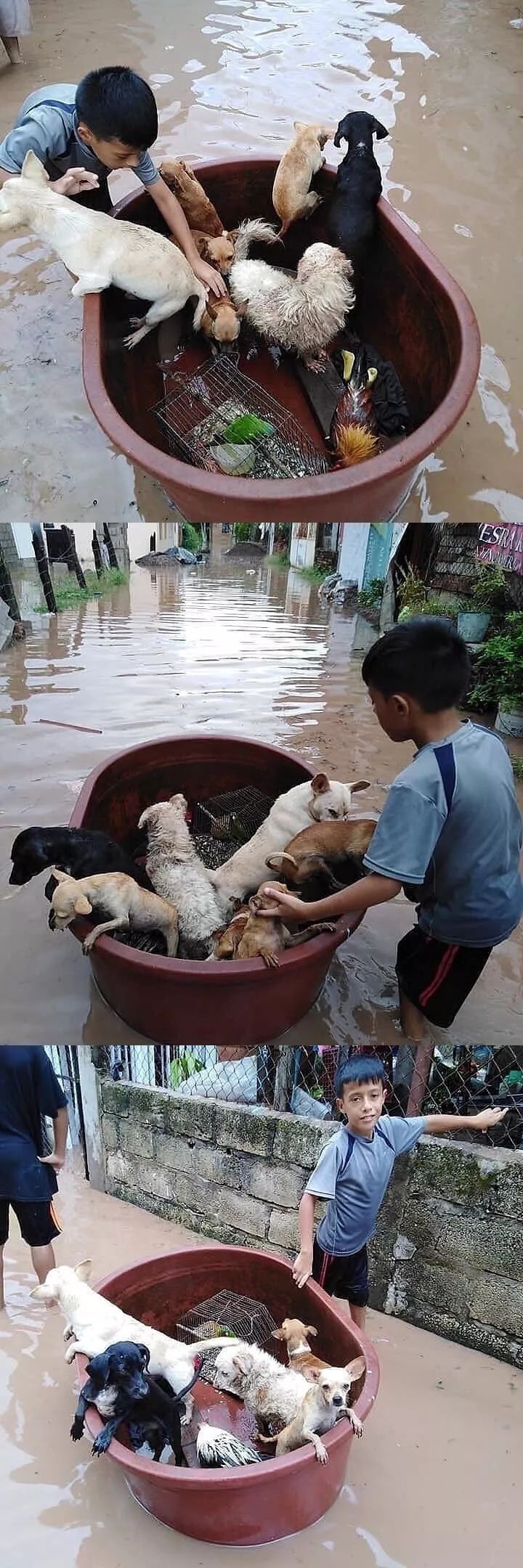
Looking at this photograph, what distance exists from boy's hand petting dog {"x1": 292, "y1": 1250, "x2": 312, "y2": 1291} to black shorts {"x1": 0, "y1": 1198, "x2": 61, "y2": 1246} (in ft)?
1.55

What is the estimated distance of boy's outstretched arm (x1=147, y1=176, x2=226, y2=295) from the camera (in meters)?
1.80

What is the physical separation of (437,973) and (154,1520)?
1.11 metres

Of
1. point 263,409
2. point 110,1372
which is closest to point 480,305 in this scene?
point 263,409

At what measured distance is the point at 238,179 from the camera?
2.00m

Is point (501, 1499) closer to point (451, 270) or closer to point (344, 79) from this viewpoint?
point (451, 270)

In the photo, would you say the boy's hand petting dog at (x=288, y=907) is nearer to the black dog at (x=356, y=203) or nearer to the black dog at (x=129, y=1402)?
the black dog at (x=129, y=1402)

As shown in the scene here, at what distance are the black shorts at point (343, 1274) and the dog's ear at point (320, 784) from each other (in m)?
0.89

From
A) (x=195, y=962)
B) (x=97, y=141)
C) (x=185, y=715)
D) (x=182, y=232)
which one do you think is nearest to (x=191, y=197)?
(x=182, y=232)

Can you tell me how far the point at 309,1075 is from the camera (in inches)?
68.3

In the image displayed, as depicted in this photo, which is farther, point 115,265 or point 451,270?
point 451,270

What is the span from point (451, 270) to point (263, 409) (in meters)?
0.83

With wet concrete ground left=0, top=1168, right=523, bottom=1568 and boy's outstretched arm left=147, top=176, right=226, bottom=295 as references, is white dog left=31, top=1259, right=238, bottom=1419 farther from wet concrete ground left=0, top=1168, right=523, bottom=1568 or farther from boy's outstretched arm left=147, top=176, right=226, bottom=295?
boy's outstretched arm left=147, top=176, right=226, bottom=295

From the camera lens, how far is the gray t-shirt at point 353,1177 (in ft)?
5.58

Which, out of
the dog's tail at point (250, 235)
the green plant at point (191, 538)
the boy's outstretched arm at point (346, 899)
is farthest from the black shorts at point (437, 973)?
the dog's tail at point (250, 235)
